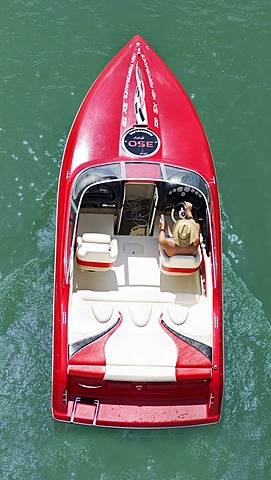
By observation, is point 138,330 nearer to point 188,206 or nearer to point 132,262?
point 132,262

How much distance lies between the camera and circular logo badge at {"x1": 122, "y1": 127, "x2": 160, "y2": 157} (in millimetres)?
6836

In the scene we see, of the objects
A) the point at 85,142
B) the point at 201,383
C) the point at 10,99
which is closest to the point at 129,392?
the point at 201,383

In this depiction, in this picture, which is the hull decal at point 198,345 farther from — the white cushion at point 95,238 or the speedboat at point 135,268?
the white cushion at point 95,238

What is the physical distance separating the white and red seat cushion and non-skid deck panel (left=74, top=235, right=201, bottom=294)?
0.20 meters

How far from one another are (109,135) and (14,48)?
105 inches

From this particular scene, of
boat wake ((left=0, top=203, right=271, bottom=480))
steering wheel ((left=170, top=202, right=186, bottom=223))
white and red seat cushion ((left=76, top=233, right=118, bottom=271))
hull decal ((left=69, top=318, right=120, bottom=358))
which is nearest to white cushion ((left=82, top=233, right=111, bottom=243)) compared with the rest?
white and red seat cushion ((left=76, top=233, right=118, bottom=271))

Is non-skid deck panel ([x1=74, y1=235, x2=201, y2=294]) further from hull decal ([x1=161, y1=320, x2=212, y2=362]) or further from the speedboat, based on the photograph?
hull decal ([x1=161, y1=320, x2=212, y2=362])

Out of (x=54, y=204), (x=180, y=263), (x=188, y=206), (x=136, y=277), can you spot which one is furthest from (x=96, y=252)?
(x=54, y=204)

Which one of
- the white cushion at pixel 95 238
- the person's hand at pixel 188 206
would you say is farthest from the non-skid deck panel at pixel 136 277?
the person's hand at pixel 188 206

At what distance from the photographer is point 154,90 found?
7.50 metres

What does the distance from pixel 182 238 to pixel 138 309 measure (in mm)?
759

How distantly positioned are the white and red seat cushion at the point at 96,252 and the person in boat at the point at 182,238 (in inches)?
18.6

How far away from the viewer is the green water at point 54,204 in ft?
20.5

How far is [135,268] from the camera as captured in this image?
665cm
